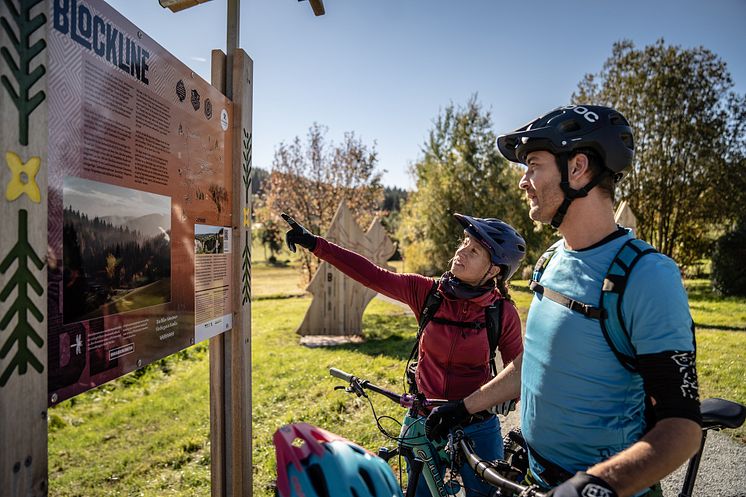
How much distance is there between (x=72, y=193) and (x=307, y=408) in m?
4.96

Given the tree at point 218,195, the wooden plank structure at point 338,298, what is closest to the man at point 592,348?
the tree at point 218,195

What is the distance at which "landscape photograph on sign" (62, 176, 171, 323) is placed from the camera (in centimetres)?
172

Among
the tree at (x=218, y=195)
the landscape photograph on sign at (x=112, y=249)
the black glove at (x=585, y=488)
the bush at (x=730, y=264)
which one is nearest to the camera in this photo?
the black glove at (x=585, y=488)

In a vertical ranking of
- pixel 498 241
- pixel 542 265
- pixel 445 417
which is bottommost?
pixel 445 417

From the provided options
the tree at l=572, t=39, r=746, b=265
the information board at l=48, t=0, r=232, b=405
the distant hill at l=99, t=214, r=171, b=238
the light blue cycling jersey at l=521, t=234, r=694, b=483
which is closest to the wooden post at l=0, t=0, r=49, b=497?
the information board at l=48, t=0, r=232, b=405

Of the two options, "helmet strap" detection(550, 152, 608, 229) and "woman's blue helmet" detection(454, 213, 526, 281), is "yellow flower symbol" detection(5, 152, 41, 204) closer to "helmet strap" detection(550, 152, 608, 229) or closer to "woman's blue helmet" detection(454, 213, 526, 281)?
"helmet strap" detection(550, 152, 608, 229)

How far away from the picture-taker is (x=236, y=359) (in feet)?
9.94

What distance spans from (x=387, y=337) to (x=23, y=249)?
379 inches

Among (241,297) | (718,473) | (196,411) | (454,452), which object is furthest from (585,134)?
(196,411)

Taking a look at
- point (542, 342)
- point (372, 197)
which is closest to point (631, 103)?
point (372, 197)

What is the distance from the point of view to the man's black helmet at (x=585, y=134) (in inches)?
75.9

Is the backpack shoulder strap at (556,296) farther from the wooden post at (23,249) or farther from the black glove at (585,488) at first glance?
the wooden post at (23,249)

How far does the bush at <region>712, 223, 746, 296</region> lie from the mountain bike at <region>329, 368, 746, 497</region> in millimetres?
17413

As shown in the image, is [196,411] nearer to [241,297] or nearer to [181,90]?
[241,297]
